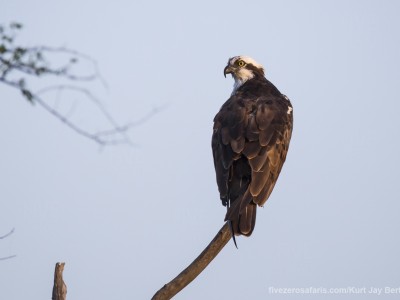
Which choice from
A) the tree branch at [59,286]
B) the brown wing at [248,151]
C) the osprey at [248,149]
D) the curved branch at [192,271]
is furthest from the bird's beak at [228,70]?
the tree branch at [59,286]

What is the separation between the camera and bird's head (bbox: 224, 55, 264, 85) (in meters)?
11.2

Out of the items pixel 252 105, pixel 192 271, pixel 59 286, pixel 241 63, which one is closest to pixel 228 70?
pixel 241 63

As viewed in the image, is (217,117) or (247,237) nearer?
(247,237)

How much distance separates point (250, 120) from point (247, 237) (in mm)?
1934

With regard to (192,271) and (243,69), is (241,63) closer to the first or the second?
(243,69)

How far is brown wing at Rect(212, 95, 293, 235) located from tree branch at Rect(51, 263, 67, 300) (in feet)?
8.00

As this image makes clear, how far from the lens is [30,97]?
3.93 metres

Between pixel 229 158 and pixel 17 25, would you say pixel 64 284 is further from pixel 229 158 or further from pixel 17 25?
pixel 229 158

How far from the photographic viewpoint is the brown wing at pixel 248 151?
8016 millimetres

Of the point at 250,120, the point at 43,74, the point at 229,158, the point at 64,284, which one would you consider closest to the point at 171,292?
the point at 64,284

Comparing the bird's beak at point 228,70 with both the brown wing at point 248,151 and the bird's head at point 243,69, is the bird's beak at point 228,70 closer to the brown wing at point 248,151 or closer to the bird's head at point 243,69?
the bird's head at point 243,69

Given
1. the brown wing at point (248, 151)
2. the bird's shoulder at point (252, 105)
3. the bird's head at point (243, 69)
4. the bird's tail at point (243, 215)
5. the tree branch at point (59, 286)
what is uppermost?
the bird's head at point (243, 69)

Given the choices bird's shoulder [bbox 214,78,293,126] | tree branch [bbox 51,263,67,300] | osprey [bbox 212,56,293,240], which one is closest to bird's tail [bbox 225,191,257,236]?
osprey [bbox 212,56,293,240]

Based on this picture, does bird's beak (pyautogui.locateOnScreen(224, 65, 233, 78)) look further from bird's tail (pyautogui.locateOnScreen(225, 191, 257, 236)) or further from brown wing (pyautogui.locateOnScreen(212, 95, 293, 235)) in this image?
bird's tail (pyautogui.locateOnScreen(225, 191, 257, 236))
